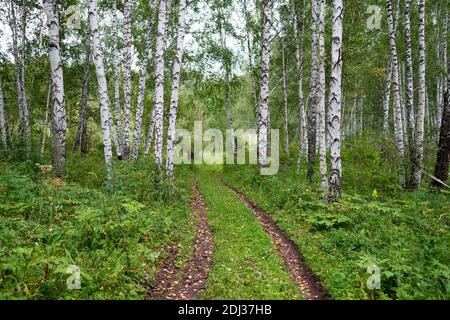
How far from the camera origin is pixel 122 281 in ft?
20.6

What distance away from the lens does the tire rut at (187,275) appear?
6542 mm

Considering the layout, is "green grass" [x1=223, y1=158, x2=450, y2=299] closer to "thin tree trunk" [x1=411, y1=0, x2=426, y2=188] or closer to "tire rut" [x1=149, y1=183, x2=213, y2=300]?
"thin tree trunk" [x1=411, y1=0, x2=426, y2=188]

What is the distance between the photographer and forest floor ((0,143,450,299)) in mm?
6039

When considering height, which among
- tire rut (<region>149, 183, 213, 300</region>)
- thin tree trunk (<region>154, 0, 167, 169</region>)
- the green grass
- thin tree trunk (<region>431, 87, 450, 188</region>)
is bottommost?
tire rut (<region>149, 183, 213, 300</region>)

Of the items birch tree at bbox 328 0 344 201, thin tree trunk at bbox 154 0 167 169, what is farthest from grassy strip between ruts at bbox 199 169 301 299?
thin tree trunk at bbox 154 0 167 169

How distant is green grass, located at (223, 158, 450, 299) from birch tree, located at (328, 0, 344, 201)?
96 cm

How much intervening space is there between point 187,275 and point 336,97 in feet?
24.9

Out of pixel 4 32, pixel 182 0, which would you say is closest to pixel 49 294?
pixel 182 0

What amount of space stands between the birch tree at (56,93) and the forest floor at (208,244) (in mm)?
751

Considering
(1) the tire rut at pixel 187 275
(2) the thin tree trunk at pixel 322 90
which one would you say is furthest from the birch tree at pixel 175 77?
(2) the thin tree trunk at pixel 322 90

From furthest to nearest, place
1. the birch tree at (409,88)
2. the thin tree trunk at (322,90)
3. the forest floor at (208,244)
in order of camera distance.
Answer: the birch tree at (409,88), the thin tree trunk at (322,90), the forest floor at (208,244)

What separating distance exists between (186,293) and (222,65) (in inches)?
889

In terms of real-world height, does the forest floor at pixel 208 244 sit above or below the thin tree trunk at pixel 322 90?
below

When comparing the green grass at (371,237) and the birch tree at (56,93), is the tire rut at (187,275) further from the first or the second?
the birch tree at (56,93)
